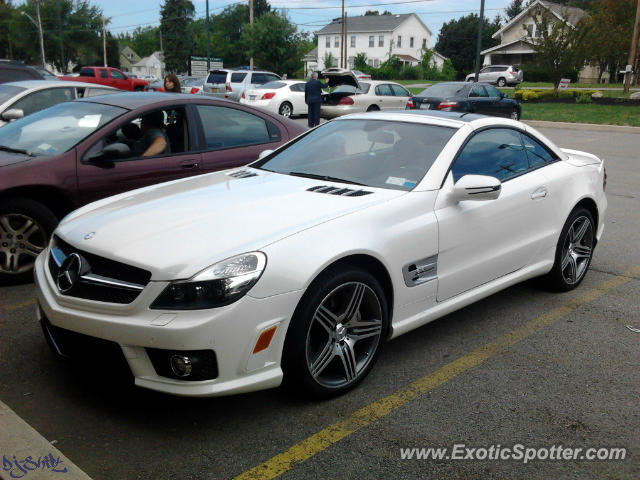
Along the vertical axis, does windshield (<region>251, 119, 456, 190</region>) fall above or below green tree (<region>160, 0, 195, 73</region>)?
below

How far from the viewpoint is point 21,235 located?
5.07m

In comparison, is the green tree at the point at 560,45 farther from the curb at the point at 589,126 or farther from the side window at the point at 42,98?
the side window at the point at 42,98

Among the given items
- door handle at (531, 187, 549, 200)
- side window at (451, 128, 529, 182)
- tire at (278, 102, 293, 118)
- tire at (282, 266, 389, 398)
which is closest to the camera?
tire at (282, 266, 389, 398)

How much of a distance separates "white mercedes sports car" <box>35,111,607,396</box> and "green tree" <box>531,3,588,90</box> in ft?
91.6

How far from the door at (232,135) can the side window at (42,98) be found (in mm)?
2995

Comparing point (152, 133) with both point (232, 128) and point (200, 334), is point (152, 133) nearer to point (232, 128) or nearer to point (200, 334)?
point (232, 128)

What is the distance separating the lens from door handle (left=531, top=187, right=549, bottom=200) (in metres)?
4.62

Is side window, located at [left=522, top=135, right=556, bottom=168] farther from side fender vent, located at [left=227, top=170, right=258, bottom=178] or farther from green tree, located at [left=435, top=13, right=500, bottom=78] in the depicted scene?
green tree, located at [left=435, top=13, right=500, bottom=78]

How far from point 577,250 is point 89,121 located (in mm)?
4288

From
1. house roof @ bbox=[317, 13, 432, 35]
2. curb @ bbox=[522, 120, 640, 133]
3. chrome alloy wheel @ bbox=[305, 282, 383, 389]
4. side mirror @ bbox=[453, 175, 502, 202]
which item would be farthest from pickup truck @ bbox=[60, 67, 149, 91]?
house roof @ bbox=[317, 13, 432, 35]

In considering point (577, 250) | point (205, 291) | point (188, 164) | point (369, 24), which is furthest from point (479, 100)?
point (369, 24)

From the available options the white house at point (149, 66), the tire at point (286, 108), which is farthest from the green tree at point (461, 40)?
the tire at point (286, 108)

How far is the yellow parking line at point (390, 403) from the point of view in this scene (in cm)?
285

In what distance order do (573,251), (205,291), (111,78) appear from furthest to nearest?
(111,78) → (573,251) → (205,291)
